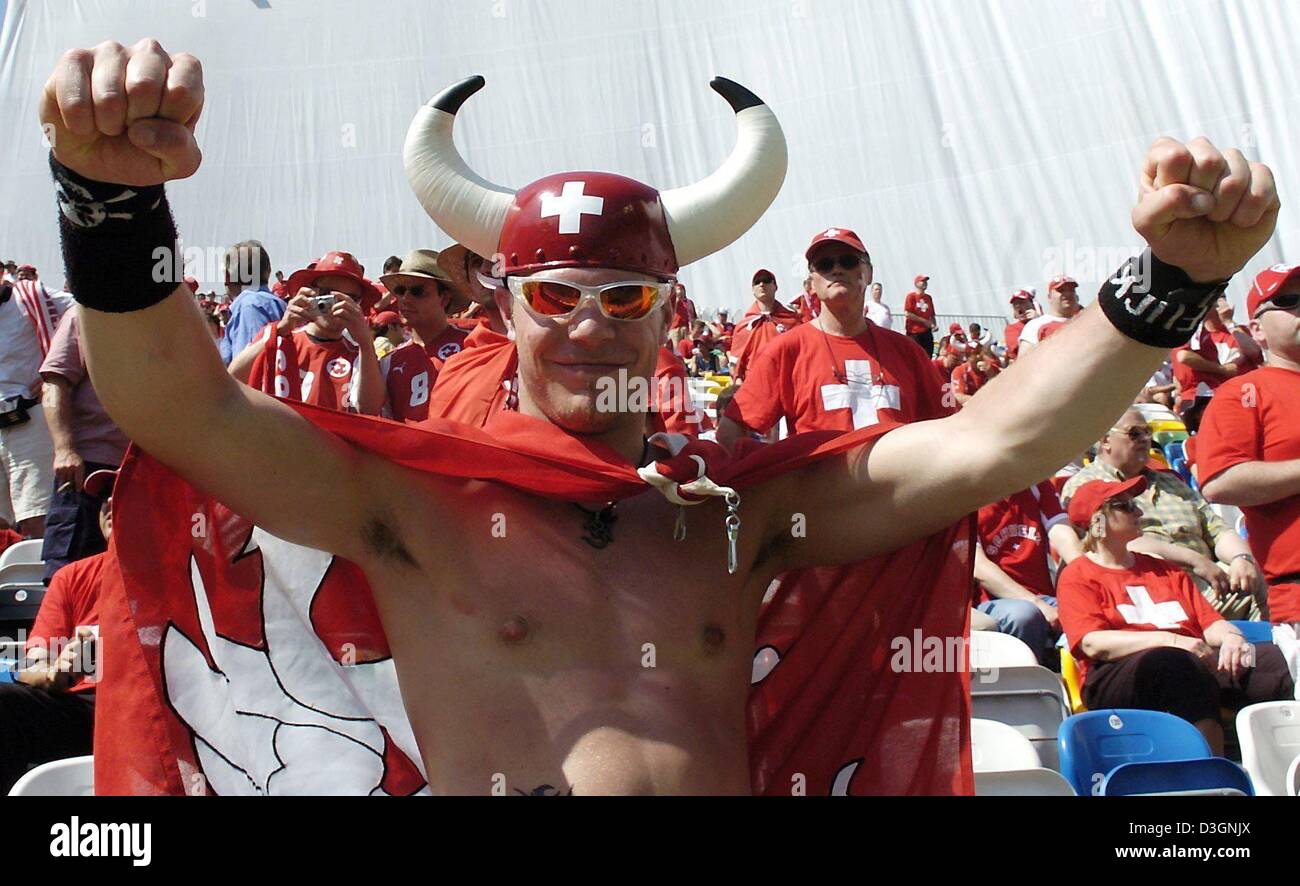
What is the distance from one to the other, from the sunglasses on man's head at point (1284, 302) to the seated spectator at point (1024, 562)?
4.36 feet

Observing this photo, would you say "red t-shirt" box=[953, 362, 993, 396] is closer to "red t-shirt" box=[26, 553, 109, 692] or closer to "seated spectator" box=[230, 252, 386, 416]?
"seated spectator" box=[230, 252, 386, 416]

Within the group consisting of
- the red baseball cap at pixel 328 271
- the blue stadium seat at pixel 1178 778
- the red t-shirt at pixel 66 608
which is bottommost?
the blue stadium seat at pixel 1178 778

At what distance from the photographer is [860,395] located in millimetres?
5406

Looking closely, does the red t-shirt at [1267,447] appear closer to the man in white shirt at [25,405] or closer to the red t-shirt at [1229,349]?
the man in white shirt at [25,405]

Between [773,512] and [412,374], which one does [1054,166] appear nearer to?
[412,374]

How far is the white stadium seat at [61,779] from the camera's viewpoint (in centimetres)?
297

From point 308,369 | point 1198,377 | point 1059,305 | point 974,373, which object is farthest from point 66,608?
point 974,373

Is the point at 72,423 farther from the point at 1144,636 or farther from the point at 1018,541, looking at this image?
the point at 1144,636

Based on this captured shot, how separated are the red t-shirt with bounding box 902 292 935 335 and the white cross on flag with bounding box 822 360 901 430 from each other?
10.1 metres

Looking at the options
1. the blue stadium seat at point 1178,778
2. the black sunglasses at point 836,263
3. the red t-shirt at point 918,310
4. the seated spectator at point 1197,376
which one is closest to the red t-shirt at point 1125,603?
the blue stadium seat at point 1178,778
